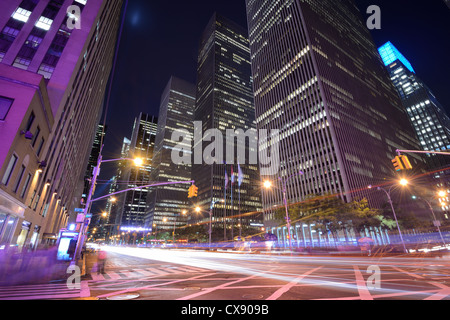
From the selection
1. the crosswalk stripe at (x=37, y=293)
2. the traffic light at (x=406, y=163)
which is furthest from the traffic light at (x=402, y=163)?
the crosswalk stripe at (x=37, y=293)

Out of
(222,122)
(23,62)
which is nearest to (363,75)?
(222,122)

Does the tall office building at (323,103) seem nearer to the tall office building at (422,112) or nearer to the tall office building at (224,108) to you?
the tall office building at (224,108)

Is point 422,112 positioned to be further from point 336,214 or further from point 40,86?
point 40,86

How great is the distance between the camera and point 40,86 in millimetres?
19281

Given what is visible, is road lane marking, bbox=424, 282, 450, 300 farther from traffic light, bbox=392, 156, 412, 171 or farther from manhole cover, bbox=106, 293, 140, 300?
manhole cover, bbox=106, 293, 140, 300

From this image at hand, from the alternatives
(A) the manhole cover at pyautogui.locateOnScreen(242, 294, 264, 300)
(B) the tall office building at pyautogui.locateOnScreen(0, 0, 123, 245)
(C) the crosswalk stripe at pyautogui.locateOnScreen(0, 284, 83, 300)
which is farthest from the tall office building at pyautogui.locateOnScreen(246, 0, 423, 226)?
(C) the crosswalk stripe at pyautogui.locateOnScreen(0, 284, 83, 300)

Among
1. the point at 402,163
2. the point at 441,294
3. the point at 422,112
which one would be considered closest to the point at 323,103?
the point at 402,163

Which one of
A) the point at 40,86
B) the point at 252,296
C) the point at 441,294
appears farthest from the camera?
the point at 40,86

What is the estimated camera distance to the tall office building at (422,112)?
150 m

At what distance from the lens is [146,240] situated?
508 feet

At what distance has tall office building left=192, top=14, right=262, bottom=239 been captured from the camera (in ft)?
467

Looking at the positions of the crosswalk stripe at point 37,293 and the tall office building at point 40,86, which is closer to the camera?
the crosswalk stripe at point 37,293

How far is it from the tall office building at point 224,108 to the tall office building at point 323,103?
50.8 m

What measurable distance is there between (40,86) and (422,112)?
22543 centimetres
